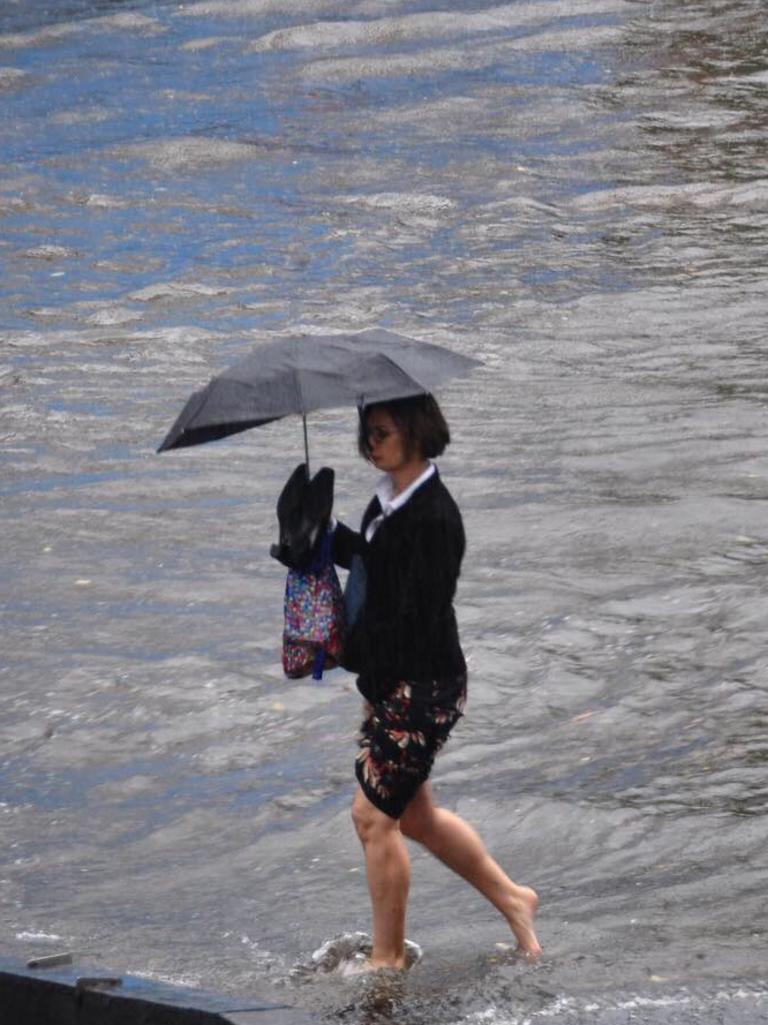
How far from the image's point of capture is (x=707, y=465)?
10211 mm

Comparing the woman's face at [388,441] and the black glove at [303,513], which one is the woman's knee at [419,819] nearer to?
the black glove at [303,513]

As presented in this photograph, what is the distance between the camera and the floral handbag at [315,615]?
16.5ft

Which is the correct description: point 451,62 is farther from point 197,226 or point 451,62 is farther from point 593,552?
point 593,552

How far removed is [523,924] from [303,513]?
136cm

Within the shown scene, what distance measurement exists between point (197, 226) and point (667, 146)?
16.0 feet

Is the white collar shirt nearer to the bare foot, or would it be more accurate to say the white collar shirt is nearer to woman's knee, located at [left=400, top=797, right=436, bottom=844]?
woman's knee, located at [left=400, top=797, right=436, bottom=844]

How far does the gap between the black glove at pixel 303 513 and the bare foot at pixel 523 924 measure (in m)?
1.18

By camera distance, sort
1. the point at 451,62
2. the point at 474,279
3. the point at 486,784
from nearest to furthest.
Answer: the point at 486,784
the point at 474,279
the point at 451,62

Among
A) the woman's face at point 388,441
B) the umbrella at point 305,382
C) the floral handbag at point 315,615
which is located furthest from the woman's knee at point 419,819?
the umbrella at point 305,382

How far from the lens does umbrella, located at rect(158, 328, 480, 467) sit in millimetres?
4848

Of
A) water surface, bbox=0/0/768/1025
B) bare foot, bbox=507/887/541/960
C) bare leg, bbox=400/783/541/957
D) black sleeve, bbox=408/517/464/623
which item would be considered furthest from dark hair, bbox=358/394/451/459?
water surface, bbox=0/0/768/1025

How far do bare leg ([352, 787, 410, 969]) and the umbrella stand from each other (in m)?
1.08

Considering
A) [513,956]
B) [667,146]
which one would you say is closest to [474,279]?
[667,146]

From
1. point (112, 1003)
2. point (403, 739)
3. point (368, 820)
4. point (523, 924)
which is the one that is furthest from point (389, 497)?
point (112, 1003)
